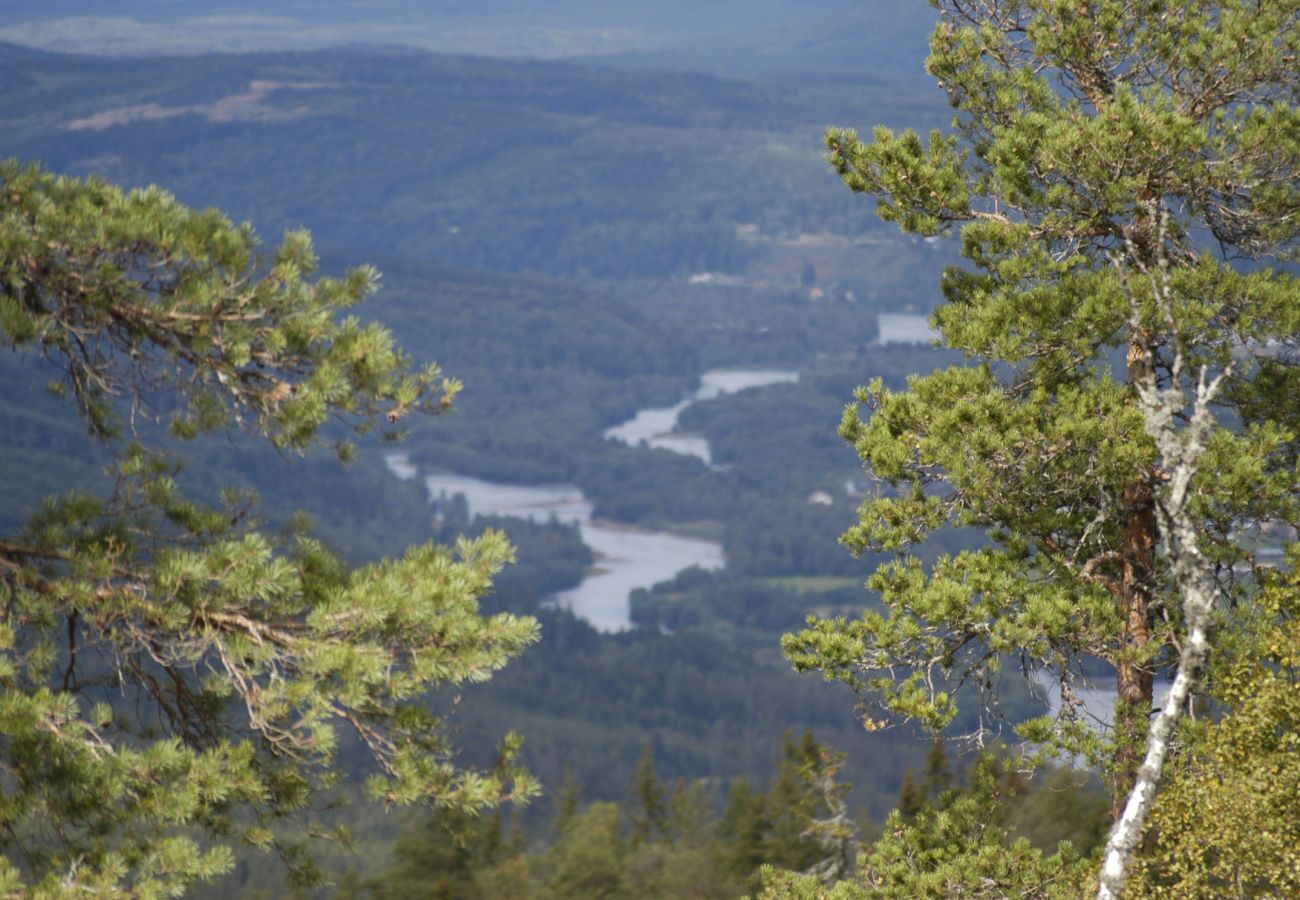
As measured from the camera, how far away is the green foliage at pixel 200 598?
13.1 metres

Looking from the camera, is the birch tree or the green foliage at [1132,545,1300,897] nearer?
the green foliage at [1132,545,1300,897]

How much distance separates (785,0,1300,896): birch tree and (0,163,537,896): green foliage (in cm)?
462

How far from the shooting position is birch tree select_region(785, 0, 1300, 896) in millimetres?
15516

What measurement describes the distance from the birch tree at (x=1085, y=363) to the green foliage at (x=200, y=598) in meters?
4.62

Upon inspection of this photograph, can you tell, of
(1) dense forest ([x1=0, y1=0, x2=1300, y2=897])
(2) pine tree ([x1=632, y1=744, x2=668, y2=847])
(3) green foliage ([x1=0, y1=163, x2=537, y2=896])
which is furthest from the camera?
(2) pine tree ([x1=632, y1=744, x2=668, y2=847])

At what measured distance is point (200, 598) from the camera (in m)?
13.5

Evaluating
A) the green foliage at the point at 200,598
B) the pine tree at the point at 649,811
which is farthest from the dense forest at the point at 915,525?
the pine tree at the point at 649,811

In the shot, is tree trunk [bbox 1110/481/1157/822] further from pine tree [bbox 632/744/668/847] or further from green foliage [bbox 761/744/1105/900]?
pine tree [bbox 632/744/668/847]

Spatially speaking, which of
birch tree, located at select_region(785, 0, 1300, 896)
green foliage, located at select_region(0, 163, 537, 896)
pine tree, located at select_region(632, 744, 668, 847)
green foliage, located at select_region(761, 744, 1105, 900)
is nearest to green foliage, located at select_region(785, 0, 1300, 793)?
birch tree, located at select_region(785, 0, 1300, 896)

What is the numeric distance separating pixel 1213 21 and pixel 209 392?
11.3 meters

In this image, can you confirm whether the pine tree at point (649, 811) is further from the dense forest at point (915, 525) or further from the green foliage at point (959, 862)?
the dense forest at point (915, 525)

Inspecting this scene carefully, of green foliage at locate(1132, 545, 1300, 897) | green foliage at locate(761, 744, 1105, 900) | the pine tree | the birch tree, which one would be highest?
the birch tree

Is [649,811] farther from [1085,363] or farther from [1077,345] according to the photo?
[1077,345]

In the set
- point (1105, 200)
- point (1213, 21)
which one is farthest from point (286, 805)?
point (1213, 21)
